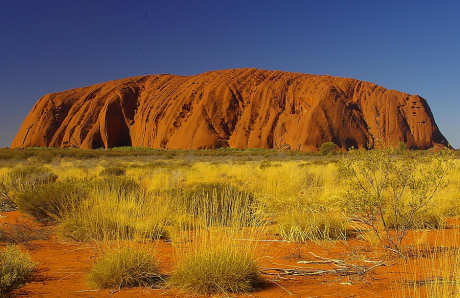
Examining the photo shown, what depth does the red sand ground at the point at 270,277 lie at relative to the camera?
11.3 feet

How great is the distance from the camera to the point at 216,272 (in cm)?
344

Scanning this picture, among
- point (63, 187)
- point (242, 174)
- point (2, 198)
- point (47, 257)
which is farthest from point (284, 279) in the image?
point (242, 174)

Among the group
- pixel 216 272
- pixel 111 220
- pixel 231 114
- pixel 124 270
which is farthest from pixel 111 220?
pixel 231 114

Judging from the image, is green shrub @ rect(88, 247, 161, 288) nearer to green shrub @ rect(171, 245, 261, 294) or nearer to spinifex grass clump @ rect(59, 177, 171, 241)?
green shrub @ rect(171, 245, 261, 294)

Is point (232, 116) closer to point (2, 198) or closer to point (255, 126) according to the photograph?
point (255, 126)

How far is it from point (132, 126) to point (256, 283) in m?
57.3

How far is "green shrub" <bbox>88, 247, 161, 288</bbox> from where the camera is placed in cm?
362

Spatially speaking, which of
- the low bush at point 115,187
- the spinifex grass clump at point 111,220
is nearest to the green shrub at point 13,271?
the spinifex grass clump at point 111,220

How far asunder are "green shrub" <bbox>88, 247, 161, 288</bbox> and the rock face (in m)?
45.9

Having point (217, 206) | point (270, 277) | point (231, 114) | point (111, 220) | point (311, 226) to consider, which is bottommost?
point (270, 277)

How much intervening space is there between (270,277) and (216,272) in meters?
0.86

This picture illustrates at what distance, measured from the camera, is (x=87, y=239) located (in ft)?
18.8

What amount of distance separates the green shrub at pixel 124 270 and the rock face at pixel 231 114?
45874 millimetres

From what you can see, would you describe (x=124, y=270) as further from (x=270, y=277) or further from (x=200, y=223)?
(x=270, y=277)
